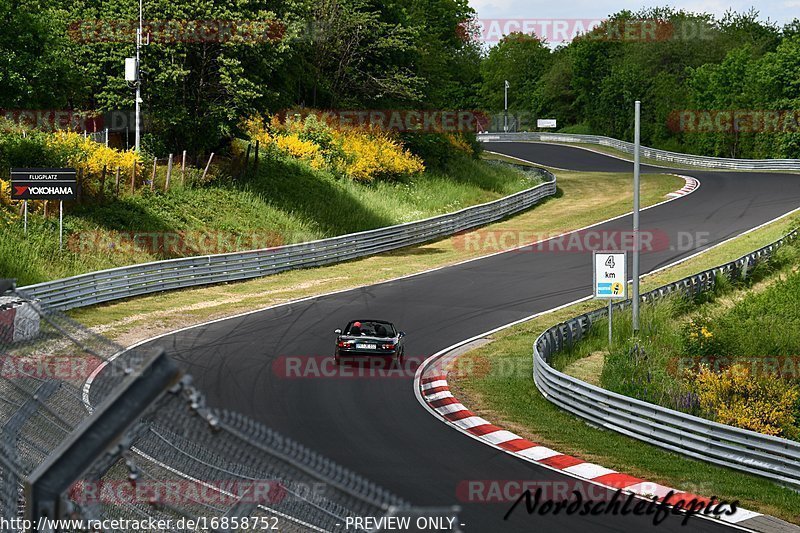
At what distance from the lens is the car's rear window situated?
25.1m

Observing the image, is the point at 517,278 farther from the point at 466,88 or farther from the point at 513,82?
the point at 513,82

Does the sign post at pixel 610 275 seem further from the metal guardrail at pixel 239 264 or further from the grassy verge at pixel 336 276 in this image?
the metal guardrail at pixel 239 264

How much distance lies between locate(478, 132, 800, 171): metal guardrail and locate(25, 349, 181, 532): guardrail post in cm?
7246

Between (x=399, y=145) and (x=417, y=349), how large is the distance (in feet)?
102

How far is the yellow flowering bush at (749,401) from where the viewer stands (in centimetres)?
2029

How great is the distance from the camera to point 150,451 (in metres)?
8.66

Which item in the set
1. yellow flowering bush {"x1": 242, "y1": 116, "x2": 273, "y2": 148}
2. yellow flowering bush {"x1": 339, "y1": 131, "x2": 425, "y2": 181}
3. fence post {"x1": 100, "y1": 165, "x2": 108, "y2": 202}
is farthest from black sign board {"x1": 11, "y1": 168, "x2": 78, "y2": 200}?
yellow flowering bush {"x1": 339, "y1": 131, "x2": 425, "y2": 181}

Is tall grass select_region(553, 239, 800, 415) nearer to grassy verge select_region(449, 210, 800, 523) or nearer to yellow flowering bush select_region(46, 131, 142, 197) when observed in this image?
grassy verge select_region(449, 210, 800, 523)

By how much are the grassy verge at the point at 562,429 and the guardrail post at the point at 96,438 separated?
12193mm

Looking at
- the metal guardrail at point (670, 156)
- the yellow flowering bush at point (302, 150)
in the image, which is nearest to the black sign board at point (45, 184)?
the yellow flowering bush at point (302, 150)

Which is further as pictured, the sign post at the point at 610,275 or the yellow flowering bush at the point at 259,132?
the yellow flowering bush at the point at 259,132

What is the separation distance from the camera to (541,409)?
70.4 ft

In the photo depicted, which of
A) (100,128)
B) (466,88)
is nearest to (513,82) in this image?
(466,88)

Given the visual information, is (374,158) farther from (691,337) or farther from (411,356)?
(691,337)
